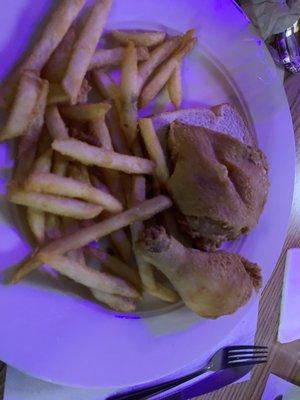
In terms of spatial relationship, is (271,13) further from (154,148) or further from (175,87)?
(154,148)

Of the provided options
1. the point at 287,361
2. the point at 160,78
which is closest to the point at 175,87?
the point at 160,78

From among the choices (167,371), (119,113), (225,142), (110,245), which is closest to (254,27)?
(225,142)

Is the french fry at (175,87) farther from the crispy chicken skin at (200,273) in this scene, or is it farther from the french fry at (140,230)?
the crispy chicken skin at (200,273)

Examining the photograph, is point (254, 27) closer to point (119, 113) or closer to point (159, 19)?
point (159, 19)

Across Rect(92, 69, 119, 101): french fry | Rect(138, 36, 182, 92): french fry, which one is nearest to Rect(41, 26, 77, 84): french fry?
Rect(92, 69, 119, 101): french fry

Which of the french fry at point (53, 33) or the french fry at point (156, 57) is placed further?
the french fry at point (156, 57)

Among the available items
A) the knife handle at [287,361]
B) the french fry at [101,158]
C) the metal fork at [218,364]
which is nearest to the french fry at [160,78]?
the french fry at [101,158]

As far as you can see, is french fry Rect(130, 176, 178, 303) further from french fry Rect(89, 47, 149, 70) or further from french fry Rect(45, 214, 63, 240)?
french fry Rect(89, 47, 149, 70)
